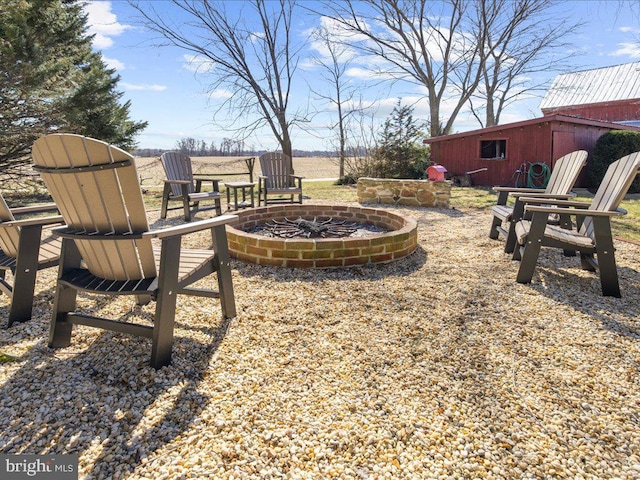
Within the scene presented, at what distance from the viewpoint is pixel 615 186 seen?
281cm

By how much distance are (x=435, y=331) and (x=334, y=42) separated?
1446 cm

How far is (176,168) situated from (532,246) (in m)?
5.07

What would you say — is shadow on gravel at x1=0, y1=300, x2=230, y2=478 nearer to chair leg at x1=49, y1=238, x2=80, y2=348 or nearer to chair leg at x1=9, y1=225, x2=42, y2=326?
chair leg at x1=49, y1=238, x2=80, y2=348

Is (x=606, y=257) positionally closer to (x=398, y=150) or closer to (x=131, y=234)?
(x=131, y=234)

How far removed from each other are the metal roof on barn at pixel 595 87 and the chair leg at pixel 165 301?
22655mm

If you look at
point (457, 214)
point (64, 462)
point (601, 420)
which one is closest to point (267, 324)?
point (64, 462)

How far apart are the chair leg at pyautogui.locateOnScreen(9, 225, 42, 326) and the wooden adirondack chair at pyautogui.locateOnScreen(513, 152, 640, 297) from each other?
128 inches

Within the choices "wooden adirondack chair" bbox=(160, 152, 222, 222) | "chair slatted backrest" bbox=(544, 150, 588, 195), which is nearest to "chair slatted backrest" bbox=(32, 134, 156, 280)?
"chair slatted backrest" bbox=(544, 150, 588, 195)

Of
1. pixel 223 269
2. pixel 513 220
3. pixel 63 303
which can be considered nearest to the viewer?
pixel 63 303

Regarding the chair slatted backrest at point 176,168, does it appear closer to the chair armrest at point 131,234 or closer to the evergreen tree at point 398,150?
the chair armrest at point 131,234

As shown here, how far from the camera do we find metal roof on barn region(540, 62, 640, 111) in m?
18.0

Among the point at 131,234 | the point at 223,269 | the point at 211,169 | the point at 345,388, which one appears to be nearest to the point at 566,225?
the point at 345,388

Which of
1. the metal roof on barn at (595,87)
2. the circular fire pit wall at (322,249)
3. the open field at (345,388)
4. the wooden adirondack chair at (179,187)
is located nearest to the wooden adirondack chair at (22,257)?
the open field at (345,388)

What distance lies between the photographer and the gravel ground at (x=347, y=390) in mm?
1262
